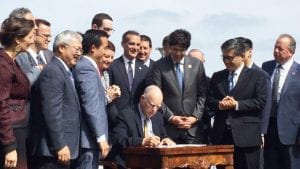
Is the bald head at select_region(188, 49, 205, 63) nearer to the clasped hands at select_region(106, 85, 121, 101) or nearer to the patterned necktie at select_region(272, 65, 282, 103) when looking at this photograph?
the patterned necktie at select_region(272, 65, 282, 103)

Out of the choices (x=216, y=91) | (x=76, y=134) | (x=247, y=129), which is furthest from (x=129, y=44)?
(x=76, y=134)

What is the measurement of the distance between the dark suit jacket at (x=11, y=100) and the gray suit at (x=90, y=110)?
0.72m

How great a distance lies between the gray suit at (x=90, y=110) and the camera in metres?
7.04

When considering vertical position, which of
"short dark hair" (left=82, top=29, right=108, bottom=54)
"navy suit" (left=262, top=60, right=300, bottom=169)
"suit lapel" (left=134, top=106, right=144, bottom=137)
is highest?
"short dark hair" (left=82, top=29, right=108, bottom=54)

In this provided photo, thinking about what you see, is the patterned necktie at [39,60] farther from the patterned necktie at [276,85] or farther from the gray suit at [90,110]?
the patterned necktie at [276,85]

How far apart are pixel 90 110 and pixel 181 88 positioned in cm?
208

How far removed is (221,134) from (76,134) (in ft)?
8.47

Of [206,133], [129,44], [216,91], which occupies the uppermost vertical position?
[129,44]

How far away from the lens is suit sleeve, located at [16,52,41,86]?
22.6ft

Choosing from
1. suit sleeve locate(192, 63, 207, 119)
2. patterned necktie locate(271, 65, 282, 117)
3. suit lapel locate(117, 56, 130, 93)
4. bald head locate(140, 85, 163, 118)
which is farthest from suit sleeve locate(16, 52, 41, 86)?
patterned necktie locate(271, 65, 282, 117)

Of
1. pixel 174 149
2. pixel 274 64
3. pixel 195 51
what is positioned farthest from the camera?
pixel 195 51

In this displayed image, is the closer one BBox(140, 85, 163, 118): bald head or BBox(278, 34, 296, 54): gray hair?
BBox(140, 85, 163, 118): bald head

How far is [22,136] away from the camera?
6402 millimetres

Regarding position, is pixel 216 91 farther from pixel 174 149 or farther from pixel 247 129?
pixel 174 149
